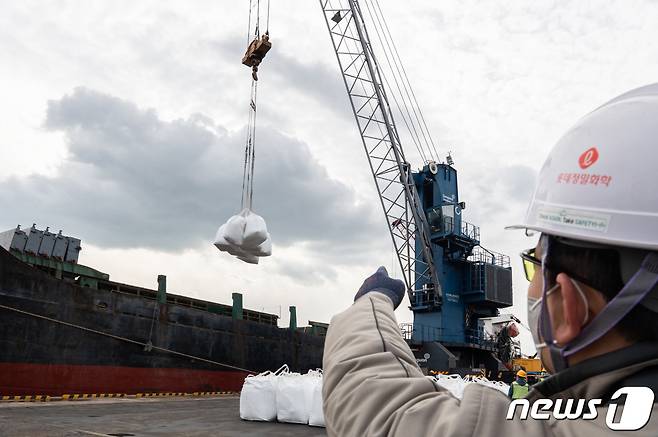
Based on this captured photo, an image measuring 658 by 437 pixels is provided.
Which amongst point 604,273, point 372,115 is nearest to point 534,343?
point 604,273

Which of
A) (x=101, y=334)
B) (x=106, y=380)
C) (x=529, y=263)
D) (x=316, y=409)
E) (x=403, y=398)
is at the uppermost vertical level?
(x=101, y=334)

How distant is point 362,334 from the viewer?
3.30 ft

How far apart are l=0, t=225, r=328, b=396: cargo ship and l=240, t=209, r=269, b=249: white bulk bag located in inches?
352

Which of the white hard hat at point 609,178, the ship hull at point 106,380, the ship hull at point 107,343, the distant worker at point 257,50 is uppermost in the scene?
the distant worker at point 257,50

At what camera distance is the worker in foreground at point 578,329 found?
78 cm

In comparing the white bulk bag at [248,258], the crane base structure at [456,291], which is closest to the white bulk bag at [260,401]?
the white bulk bag at [248,258]

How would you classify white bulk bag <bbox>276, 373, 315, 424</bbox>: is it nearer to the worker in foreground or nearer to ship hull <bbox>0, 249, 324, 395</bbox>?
ship hull <bbox>0, 249, 324, 395</bbox>

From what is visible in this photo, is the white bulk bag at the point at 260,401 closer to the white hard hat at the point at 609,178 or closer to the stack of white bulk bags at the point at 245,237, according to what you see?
the stack of white bulk bags at the point at 245,237

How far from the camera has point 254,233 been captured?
7668mm

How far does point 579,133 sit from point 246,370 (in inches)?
760

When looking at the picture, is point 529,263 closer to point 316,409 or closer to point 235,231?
point 235,231

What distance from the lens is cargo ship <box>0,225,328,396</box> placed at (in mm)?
13461

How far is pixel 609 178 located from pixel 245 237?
22.9 feet

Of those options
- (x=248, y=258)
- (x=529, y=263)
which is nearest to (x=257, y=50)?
(x=248, y=258)
